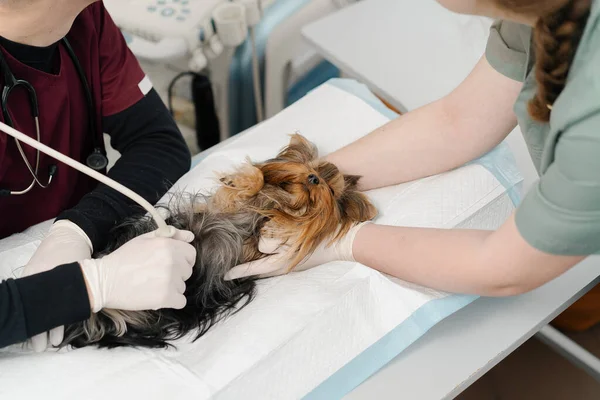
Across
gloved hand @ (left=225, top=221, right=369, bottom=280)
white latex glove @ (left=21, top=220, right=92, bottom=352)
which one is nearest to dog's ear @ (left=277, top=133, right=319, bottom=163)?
gloved hand @ (left=225, top=221, right=369, bottom=280)

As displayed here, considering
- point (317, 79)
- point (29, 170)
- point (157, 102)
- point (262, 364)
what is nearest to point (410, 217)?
point (262, 364)

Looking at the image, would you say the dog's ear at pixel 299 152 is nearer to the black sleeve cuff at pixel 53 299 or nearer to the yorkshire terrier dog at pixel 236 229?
the yorkshire terrier dog at pixel 236 229

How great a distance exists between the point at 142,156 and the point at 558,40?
3.23ft

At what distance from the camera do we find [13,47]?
1300 millimetres

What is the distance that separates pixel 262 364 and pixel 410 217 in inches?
19.3

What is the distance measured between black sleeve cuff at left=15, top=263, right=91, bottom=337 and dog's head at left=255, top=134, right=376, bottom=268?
1.29 feet

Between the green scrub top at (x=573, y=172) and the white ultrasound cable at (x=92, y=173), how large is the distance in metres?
0.65

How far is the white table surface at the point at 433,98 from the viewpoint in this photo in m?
1.22

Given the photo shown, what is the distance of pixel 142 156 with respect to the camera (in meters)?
1.56

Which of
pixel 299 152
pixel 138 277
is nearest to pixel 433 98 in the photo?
pixel 299 152

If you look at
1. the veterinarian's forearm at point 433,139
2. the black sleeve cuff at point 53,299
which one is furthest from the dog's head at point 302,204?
the black sleeve cuff at point 53,299

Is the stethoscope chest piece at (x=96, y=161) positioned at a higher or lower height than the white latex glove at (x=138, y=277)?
higher

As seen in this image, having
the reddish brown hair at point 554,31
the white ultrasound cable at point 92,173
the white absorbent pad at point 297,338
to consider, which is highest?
the reddish brown hair at point 554,31

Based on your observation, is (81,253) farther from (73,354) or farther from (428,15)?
(428,15)
